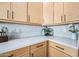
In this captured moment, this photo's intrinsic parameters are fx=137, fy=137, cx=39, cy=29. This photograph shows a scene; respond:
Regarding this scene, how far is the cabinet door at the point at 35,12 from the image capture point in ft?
8.97

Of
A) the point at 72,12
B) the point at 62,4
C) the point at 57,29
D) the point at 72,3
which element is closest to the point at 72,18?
the point at 72,12

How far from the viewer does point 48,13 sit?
3.03 metres

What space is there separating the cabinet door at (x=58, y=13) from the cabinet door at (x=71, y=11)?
0.16 m

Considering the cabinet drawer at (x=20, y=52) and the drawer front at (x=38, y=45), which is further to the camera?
the drawer front at (x=38, y=45)

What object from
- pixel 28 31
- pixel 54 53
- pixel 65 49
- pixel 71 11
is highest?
pixel 71 11

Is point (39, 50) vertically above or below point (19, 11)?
below

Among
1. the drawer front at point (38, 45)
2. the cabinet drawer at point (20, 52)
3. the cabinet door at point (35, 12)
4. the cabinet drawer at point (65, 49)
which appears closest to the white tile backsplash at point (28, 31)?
the cabinet door at point (35, 12)

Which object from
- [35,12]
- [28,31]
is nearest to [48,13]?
[35,12]

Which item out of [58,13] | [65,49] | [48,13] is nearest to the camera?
[65,49]

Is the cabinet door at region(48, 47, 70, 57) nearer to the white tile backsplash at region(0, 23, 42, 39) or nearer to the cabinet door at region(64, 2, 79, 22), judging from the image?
the cabinet door at region(64, 2, 79, 22)

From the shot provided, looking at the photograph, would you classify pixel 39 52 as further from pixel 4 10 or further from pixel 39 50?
pixel 4 10

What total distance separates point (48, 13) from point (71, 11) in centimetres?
80

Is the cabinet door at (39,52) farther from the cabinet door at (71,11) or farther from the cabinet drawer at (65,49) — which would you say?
the cabinet door at (71,11)

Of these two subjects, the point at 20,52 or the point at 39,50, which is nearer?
the point at 20,52
